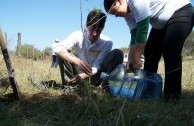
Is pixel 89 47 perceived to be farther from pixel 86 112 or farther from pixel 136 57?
pixel 86 112

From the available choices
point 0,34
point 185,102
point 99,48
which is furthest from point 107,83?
point 0,34

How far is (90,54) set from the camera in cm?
382

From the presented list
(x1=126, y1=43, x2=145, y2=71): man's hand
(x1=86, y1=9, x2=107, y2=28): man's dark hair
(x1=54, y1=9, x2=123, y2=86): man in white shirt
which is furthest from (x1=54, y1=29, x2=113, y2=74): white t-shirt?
(x1=126, y1=43, x2=145, y2=71): man's hand

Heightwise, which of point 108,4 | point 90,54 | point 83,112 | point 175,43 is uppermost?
point 108,4

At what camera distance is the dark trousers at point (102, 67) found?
3658 millimetres

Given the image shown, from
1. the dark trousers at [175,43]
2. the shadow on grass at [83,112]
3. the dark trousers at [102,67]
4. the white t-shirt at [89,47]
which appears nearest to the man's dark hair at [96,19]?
the white t-shirt at [89,47]

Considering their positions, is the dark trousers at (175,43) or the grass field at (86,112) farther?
the dark trousers at (175,43)

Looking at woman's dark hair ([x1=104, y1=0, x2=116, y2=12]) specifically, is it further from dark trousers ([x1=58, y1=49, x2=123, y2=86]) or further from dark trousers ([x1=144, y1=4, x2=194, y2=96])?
dark trousers ([x1=58, y1=49, x2=123, y2=86])

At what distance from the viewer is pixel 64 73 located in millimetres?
3770

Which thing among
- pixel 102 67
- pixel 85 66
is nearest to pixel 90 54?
pixel 102 67

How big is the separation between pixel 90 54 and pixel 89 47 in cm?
11

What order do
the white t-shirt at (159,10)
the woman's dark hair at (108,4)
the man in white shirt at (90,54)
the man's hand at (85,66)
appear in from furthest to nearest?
the man in white shirt at (90,54) < the man's hand at (85,66) < the woman's dark hair at (108,4) < the white t-shirt at (159,10)

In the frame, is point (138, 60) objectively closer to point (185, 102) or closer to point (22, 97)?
point (185, 102)

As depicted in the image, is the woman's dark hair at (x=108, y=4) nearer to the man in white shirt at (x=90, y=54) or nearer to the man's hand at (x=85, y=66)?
the man in white shirt at (x=90, y=54)
